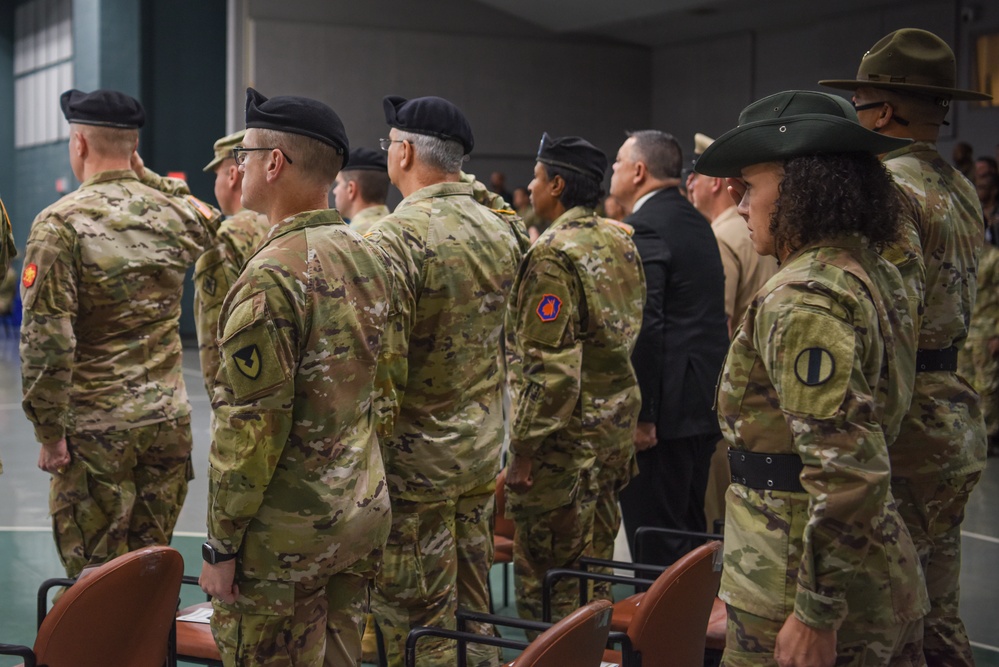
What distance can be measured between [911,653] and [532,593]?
1.81 meters

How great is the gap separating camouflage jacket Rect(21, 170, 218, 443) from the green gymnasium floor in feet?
3.00

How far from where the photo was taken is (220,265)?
456 cm

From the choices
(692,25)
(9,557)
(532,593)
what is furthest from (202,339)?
(692,25)

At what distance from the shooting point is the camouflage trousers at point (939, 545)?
2.70m

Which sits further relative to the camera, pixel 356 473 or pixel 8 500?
pixel 8 500

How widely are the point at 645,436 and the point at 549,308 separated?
79 cm

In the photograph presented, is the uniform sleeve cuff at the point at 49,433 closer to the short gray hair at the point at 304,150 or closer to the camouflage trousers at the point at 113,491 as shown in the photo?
the camouflage trousers at the point at 113,491

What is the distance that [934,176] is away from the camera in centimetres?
275

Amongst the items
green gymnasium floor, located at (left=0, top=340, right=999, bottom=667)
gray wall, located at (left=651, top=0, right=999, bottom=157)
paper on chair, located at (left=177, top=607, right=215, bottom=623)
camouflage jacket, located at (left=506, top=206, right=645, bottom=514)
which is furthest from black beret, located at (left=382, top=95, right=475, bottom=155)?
gray wall, located at (left=651, top=0, right=999, bottom=157)

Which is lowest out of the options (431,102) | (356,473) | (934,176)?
(356,473)

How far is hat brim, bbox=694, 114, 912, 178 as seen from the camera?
191cm

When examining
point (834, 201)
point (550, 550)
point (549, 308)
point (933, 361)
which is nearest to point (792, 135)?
point (834, 201)

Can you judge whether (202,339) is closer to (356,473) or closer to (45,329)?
(45,329)

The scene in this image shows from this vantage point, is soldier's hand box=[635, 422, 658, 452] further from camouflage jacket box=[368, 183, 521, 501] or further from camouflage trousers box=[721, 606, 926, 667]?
camouflage trousers box=[721, 606, 926, 667]
